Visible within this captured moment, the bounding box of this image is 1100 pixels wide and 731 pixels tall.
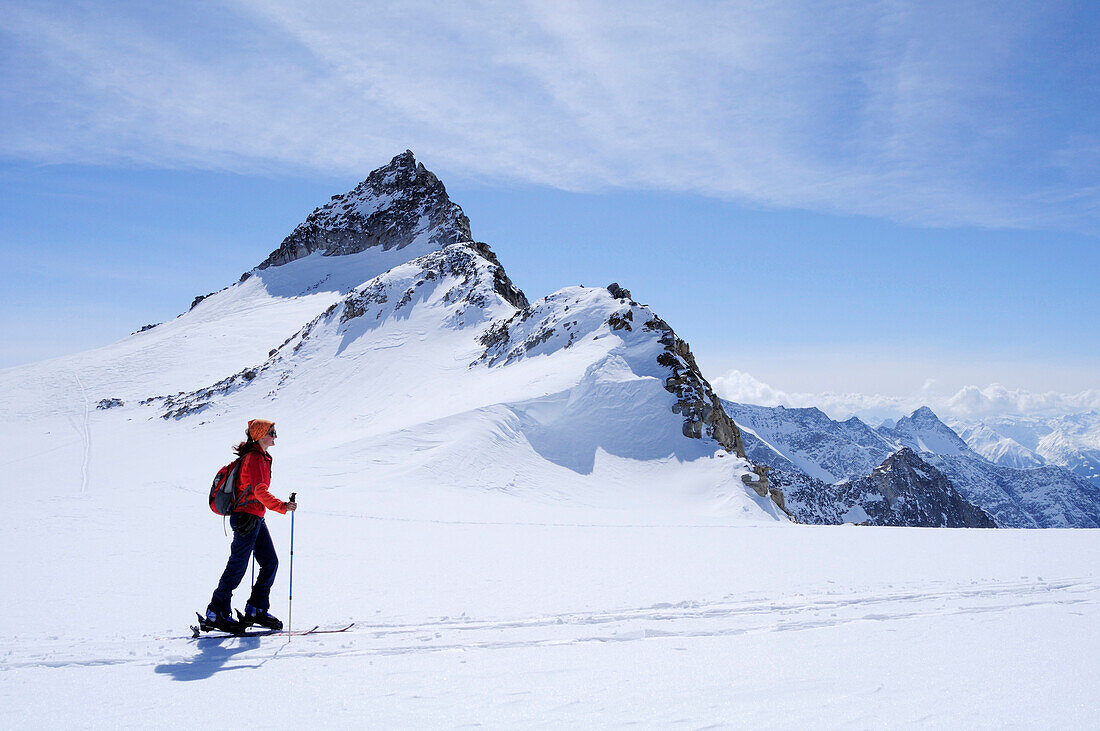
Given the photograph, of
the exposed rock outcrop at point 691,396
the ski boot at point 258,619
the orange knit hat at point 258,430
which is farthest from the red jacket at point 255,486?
the exposed rock outcrop at point 691,396

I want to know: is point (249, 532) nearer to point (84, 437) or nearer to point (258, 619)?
point (258, 619)

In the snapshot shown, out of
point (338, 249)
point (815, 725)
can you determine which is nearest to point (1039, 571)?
point (815, 725)

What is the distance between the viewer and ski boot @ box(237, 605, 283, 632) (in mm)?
6145

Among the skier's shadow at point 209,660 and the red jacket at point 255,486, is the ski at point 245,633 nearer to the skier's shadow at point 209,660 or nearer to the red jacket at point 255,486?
the skier's shadow at point 209,660

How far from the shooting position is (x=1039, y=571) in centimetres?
1009

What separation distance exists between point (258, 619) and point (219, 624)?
36 cm

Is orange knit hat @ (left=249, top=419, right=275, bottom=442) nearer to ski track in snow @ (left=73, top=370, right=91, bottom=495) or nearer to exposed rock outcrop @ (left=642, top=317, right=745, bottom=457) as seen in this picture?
ski track in snow @ (left=73, top=370, right=91, bottom=495)

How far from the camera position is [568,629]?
6.35 metres

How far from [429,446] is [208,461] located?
17831mm

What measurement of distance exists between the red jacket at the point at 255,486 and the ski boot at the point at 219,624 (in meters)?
1.05

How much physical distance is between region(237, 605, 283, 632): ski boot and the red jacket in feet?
3.27

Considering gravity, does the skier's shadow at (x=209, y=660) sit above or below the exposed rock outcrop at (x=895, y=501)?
above

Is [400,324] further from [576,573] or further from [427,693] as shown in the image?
[427,693]

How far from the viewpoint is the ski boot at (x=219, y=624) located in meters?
6.01
